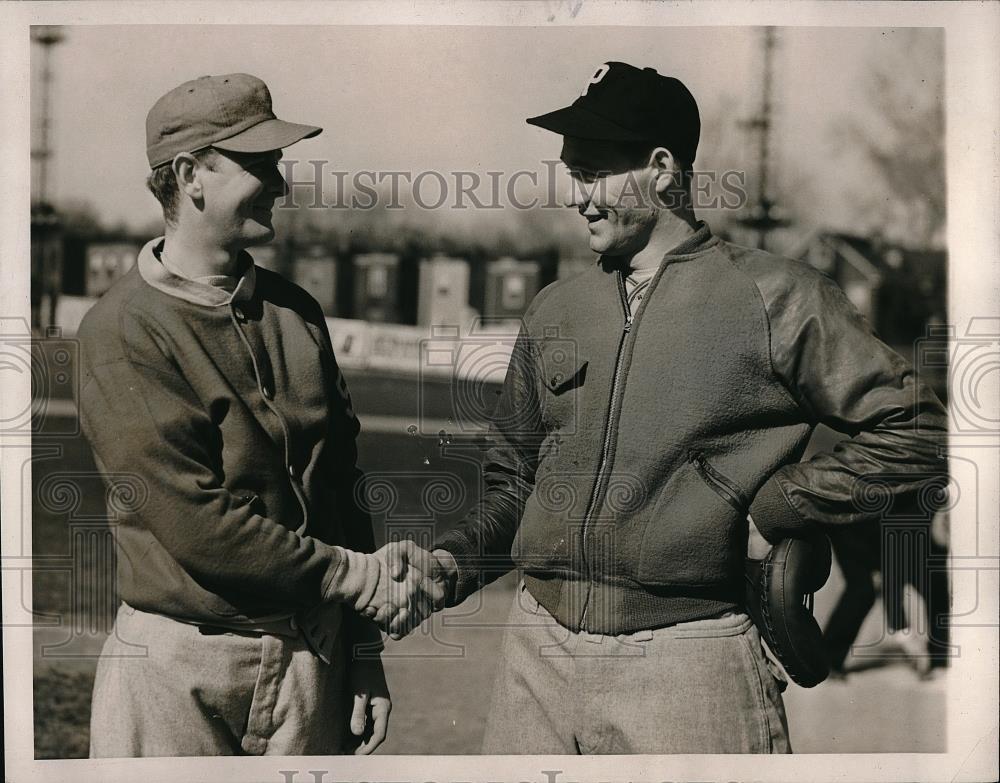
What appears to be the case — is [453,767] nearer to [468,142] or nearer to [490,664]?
[490,664]

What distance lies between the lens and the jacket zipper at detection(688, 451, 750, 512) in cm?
299

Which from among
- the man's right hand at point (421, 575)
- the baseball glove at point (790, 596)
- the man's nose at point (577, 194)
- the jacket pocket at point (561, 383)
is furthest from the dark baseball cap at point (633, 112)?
the man's right hand at point (421, 575)

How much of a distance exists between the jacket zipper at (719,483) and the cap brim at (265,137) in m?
1.28

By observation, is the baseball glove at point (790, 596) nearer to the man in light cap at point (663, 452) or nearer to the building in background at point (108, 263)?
the man in light cap at point (663, 452)

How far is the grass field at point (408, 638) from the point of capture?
10.8ft

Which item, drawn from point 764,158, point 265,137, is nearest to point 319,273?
point 265,137

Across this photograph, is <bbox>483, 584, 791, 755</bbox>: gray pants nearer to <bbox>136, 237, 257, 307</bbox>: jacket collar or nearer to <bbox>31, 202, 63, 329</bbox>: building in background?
<bbox>136, 237, 257, 307</bbox>: jacket collar

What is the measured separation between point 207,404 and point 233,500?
24cm

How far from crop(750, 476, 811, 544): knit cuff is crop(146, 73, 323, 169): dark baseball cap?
146 centimetres

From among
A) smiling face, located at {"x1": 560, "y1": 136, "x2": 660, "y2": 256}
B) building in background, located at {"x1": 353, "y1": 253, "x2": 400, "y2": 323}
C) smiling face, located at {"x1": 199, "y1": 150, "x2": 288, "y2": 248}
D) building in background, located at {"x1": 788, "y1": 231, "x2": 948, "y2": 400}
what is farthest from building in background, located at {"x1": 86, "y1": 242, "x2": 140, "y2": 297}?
building in background, located at {"x1": 788, "y1": 231, "x2": 948, "y2": 400}

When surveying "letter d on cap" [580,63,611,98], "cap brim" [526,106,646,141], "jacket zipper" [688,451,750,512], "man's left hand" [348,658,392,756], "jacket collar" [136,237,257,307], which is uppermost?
"letter d on cap" [580,63,611,98]

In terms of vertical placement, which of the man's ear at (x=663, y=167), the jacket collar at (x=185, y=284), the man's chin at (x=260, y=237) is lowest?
the jacket collar at (x=185, y=284)

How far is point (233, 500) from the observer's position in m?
2.93

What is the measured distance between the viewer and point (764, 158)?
3375 millimetres
